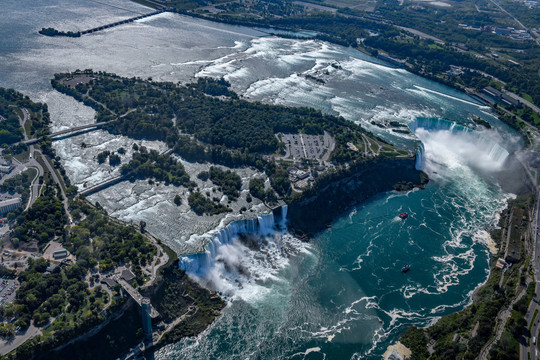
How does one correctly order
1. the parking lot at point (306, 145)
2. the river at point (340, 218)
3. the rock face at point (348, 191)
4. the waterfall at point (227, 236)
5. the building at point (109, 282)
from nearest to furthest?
1. the building at point (109, 282)
2. the river at point (340, 218)
3. the waterfall at point (227, 236)
4. the rock face at point (348, 191)
5. the parking lot at point (306, 145)

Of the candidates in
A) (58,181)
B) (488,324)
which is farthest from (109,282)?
(488,324)

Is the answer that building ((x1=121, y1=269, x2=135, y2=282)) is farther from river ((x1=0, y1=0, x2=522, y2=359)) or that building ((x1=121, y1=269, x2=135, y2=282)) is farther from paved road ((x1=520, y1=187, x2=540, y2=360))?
paved road ((x1=520, y1=187, x2=540, y2=360))

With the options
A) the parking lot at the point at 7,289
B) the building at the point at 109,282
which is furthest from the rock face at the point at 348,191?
the parking lot at the point at 7,289

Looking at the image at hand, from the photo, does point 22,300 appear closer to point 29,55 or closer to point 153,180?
point 153,180

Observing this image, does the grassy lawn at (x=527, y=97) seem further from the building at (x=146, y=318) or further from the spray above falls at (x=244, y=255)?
the building at (x=146, y=318)

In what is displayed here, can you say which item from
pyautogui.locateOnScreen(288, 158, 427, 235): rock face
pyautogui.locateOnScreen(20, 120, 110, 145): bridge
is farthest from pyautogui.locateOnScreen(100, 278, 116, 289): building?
pyautogui.locateOnScreen(20, 120, 110, 145): bridge

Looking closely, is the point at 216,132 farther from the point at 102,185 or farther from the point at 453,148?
the point at 453,148
